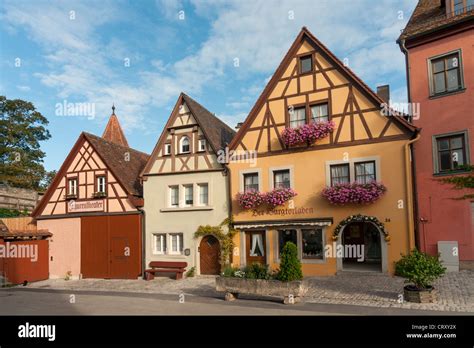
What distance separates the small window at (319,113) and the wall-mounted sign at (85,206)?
39.5 feet

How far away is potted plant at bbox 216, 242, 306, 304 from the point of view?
11578 mm

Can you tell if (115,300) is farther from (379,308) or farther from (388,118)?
(388,118)

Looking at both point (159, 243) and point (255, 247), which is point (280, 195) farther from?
point (159, 243)

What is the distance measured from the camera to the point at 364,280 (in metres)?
14.7

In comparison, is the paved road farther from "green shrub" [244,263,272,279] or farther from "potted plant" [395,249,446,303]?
"potted plant" [395,249,446,303]

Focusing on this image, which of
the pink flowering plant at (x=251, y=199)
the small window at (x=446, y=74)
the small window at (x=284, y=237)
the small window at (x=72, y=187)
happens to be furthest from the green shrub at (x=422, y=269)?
the small window at (x=72, y=187)

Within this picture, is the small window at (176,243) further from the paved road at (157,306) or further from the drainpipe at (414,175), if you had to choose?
the drainpipe at (414,175)

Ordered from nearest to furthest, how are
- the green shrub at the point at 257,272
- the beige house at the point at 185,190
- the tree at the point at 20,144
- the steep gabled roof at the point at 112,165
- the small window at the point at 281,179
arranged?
the green shrub at the point at 257,272, the small window at the point at 281,179, the beige house at the point at 185,190, the steep gabled roof at the point at 112,165, the tree at the point at 20,144

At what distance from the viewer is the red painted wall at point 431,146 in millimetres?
14812

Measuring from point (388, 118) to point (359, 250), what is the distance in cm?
670

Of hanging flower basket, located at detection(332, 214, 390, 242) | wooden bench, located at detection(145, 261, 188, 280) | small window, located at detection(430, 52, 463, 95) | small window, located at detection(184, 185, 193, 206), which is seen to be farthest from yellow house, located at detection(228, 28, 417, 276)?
wooden bench, located at detection(145, 261, 188, 280)

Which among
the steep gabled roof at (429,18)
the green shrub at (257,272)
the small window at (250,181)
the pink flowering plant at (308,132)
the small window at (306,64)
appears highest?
the steep gabled roof at (429,18)

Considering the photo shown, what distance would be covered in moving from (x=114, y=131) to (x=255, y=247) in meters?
20.0
